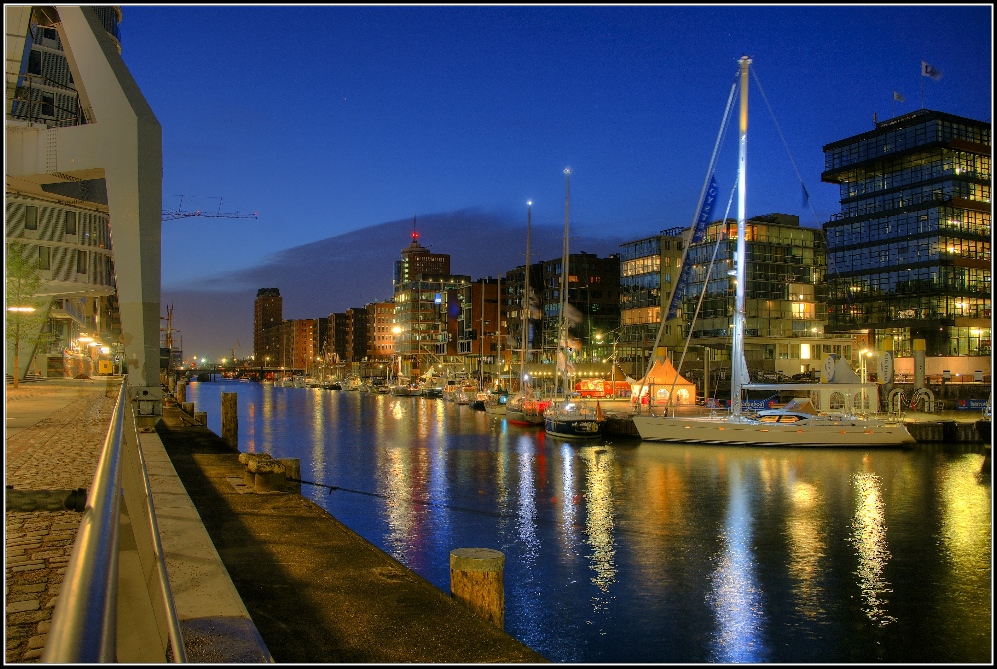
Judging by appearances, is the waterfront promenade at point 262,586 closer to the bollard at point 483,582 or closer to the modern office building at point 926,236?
the bollard at point 483,582

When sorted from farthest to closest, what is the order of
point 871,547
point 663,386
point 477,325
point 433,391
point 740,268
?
point 477,325 < point 433,391 < point 663,386 < point 740,268 < point 871,547

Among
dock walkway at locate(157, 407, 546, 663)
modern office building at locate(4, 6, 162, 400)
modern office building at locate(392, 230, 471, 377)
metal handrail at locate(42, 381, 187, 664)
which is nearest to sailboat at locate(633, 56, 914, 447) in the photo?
modern office building at locate(4, 6, 162, 400)

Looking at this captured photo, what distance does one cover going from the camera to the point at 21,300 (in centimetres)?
4169

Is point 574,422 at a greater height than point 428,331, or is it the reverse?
point 428,331

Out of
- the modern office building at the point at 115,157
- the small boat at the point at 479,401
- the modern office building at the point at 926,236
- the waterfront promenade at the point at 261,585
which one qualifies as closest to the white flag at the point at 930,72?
the modern office building at the point at 926,236

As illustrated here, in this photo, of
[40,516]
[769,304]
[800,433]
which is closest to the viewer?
[40,516]

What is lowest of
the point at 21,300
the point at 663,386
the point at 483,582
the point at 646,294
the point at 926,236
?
the point at 483,582

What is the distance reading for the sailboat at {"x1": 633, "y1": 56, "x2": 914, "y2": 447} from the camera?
153ft

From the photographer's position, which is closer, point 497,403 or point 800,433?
point 800,433

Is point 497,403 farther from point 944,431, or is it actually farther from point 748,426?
point 944,431

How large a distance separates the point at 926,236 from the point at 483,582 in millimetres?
89129

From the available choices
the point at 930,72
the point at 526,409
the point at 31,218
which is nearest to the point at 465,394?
the point at 526,409

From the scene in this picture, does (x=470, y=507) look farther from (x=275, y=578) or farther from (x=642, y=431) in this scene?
(x=642, y=431)

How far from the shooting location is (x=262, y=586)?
1109 centimetres
